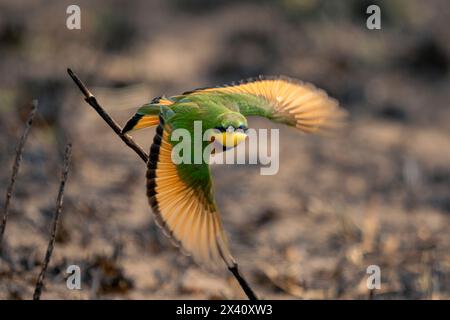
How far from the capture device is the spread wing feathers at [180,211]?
187 centimetres

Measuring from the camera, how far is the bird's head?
184 cm

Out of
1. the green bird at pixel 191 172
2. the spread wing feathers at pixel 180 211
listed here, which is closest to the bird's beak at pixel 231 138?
the green bird at pixel 191 172

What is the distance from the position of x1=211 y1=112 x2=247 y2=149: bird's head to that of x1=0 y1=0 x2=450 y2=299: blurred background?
1.12 metres

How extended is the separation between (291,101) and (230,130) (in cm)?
51

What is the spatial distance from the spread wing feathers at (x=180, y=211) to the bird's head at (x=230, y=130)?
4.8 inches

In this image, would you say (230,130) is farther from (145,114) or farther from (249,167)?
(249,167)

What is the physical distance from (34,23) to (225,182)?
2.04m

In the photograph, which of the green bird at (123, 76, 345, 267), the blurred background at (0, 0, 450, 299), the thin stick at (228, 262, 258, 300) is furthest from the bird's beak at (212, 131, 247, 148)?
the blurred background at (0, 0, 450, 299)

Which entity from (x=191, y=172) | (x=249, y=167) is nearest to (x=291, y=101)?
(x=191, y=172)

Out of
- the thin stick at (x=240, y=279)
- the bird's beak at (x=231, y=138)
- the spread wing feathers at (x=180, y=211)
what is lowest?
the thin stick at (x=240, y=279)

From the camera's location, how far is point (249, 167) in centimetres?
407

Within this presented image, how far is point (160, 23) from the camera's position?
579cm

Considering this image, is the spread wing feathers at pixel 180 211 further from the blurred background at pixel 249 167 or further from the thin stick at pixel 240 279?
the blurred background at pixel 249 167

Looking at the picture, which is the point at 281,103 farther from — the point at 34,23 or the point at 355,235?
the point at 34,23
